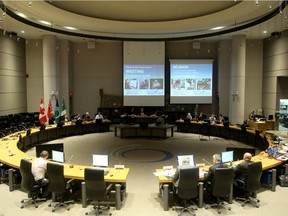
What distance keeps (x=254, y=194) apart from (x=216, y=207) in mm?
1146

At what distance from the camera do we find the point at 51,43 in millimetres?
17234

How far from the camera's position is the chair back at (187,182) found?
19.4 ft

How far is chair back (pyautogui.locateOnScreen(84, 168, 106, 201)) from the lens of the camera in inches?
232

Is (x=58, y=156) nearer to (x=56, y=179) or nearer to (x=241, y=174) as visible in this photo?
(x=56, y=179)

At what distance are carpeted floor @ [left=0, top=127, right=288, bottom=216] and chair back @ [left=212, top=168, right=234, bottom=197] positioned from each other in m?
0.43

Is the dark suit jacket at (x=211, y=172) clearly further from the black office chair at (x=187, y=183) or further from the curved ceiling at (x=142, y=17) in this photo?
the curved ceiling at (x=142, y=17)

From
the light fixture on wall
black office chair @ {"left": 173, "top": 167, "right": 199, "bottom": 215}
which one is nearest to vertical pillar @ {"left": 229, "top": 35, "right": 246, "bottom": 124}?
the light fixture on wall

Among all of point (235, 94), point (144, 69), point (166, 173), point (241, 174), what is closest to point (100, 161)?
point (166, 173)

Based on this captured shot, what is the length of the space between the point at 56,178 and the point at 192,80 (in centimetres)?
1415

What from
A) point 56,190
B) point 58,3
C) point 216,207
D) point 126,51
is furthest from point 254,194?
point 126,51

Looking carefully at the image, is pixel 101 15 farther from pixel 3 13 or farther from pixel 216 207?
pixel 216 207

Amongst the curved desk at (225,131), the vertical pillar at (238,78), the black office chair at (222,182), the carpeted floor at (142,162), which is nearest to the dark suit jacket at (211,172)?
the black office chair at (222,182)

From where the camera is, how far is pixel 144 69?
18938mm

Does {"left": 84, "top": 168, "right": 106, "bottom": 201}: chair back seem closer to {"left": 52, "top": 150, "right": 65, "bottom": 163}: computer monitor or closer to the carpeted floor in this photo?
the carpeted floor
